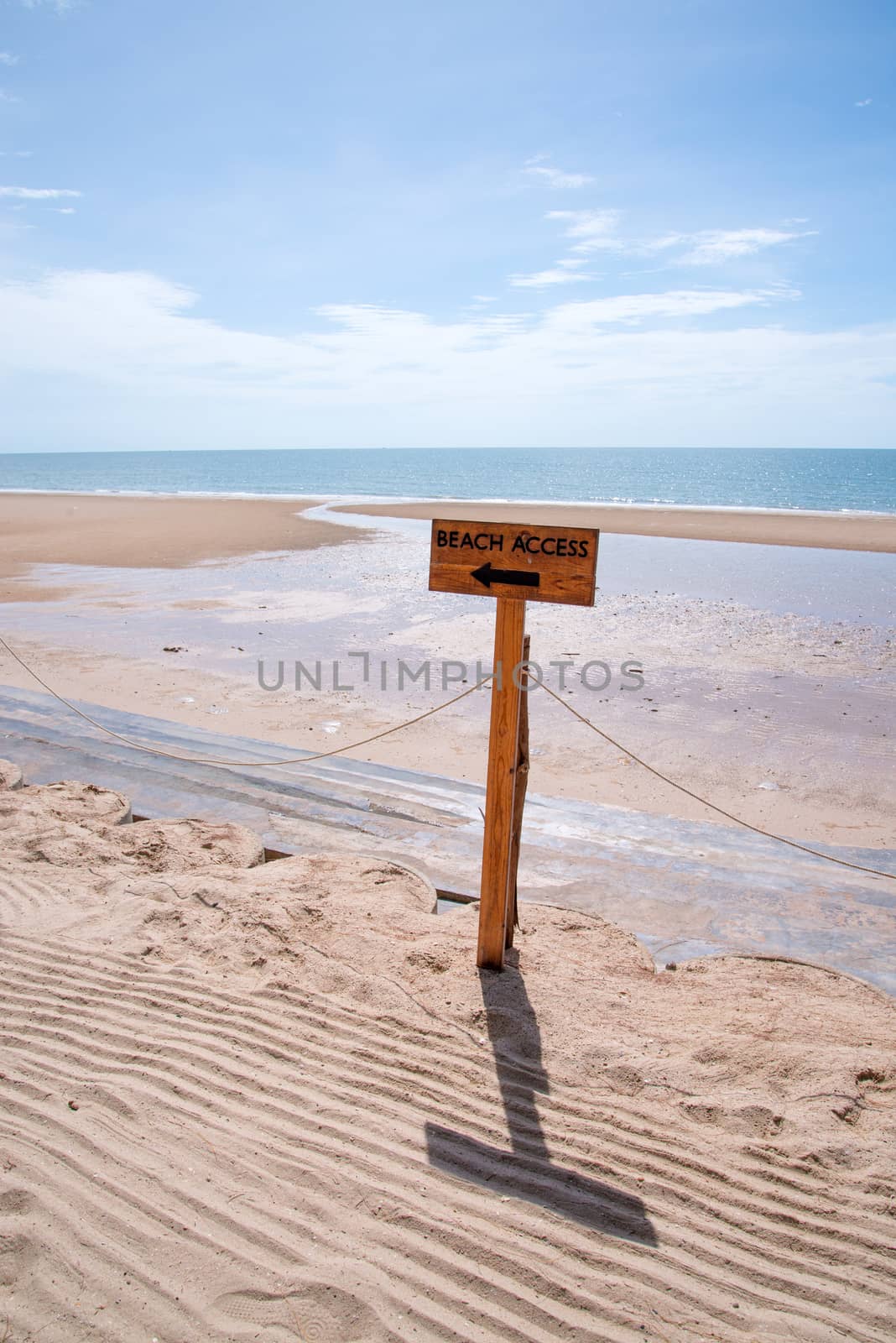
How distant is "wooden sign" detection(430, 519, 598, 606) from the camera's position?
3398 millimetres

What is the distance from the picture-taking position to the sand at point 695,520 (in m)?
25.0

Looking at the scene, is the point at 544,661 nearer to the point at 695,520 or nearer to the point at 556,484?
the point at 695,520

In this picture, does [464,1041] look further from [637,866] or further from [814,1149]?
[637,866]

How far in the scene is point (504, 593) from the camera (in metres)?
3.55

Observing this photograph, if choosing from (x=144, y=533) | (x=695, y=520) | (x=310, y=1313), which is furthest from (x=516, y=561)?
(x=695, y=520)

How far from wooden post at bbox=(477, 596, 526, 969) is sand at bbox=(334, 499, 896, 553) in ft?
62.8

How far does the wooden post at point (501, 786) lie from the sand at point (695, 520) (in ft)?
62.8

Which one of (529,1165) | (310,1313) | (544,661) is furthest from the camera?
(544,661)

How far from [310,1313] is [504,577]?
8.40 ft

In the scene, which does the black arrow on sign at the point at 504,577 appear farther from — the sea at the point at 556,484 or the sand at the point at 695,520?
the sea at the point at 556,484

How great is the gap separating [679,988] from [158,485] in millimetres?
59471

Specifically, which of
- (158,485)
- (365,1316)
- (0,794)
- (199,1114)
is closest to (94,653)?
(0,794)

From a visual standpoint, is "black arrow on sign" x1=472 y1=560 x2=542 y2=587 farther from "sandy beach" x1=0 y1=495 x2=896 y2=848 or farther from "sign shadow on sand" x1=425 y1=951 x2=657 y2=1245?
"sandy beach" x1=0 y1=495 x2=896 y2=848

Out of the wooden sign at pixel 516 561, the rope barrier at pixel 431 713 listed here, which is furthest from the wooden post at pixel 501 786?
the rope barrier at pixel 431 713
